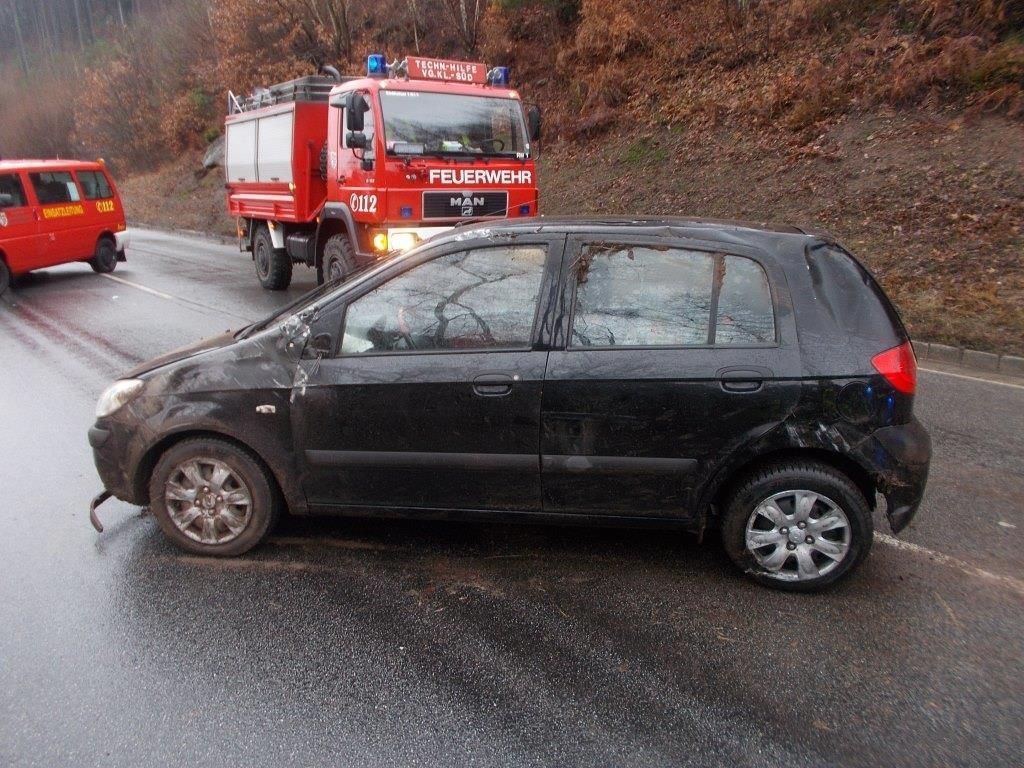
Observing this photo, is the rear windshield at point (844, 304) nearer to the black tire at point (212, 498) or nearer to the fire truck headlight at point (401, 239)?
the black tire at point (212, 498)

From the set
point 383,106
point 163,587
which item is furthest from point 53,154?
point 163,587

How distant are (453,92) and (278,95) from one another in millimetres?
3911

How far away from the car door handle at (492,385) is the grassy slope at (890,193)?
6.30 m

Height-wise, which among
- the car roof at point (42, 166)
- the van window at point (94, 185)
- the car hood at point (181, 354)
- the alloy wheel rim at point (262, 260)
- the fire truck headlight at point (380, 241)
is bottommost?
the alloy wheel rim at point (262, 260)

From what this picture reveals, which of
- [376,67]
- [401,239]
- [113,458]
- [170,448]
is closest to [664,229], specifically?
[170,448]

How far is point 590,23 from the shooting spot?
58.8 ft

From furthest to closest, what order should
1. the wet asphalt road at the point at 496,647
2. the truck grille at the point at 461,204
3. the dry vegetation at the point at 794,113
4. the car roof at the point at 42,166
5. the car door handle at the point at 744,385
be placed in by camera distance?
the car roof at the point at 42,166
the dry vegetation at the point at 794,113
the truck grille at the point at 461,204
the car door handle at the point at 744,385
the wet asphalt road at the point at 496,647

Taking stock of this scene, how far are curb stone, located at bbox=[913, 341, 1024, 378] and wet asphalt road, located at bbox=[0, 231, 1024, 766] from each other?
322 cm

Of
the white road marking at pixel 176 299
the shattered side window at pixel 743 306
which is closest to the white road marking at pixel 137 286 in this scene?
the white road marking at pixel 176 299

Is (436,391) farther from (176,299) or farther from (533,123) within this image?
(176,299)

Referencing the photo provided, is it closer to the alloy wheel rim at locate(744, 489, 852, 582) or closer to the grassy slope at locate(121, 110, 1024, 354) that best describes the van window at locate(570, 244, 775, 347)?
the alloy wheel rim at locate(744, 489, 852, 582)

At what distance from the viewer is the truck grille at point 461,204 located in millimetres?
9086

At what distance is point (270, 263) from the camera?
1272cm

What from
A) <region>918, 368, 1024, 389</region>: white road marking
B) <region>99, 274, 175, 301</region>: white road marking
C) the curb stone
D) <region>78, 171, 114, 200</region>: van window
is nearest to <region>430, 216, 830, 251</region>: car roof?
<region>918, 368, 1024, 389</region>: white road marking
